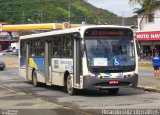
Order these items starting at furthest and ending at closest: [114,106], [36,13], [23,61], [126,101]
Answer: [36,13], [23,61], [126,101], [114,106]

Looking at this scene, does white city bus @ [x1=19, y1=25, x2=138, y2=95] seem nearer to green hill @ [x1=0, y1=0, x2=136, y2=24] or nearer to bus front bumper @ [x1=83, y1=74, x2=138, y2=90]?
bus front bumper @ [x1=83, y1=74, x2=138, y2=90]

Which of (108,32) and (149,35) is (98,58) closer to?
(108,32)

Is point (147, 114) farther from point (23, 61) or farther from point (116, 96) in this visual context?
point (23, 61)

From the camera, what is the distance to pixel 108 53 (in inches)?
761

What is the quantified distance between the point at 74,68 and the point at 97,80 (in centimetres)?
123

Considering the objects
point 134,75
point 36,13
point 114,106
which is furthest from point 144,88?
point 36,13

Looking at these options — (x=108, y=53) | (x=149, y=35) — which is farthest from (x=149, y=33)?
(x=108, y=53)

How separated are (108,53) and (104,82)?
112cm

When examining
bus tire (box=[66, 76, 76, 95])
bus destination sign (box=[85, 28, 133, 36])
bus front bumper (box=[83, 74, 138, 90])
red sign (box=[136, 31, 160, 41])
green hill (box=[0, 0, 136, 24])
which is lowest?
bus tire (box=[66, 76, 76, 95])

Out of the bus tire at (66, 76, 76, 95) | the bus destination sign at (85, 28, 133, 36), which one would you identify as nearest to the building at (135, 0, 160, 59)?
the bus tire at (66, 76, 76, 95)

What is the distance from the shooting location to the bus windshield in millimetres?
19203

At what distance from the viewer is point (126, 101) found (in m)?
17.4

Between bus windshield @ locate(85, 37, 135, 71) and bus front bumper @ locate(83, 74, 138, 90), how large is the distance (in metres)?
0.53

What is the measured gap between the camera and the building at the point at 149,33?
5869cm
